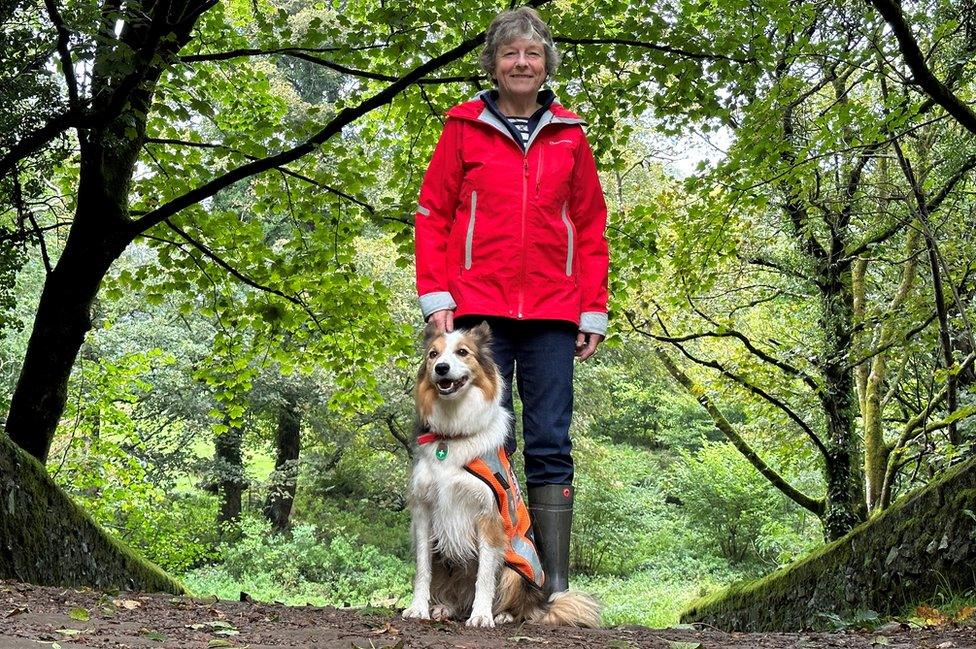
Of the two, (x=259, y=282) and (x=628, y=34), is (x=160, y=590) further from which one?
(x=628, y=34)

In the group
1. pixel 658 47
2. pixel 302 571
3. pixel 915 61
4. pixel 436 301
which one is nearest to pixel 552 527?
pixel 436 301

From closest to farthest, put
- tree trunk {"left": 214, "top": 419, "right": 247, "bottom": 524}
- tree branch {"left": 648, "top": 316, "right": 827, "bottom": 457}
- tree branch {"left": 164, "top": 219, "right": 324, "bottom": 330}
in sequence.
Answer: tree branch {"left": 164, "top": 219, "right": 324, "bottom": 330}
tree branch {"left": 648, "top": 316, "right": 827, "bottom": 457}
tree trunk {"left": 214, "top": 419, "right": 247, "bottom": 524}

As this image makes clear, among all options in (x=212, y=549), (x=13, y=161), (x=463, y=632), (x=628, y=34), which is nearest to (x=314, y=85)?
(x=212, y=549)

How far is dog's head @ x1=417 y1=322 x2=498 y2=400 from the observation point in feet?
11.6

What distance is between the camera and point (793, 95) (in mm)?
7359

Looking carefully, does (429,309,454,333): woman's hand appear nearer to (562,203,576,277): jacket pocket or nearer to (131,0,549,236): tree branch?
(562,203,576,277): jacket pocket

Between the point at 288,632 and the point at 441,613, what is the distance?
646 mm

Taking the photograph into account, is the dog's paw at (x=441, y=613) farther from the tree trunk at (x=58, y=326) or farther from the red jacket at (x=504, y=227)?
the tree trunk at (x=58, y=326)

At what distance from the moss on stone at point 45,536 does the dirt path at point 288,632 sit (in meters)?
0.77

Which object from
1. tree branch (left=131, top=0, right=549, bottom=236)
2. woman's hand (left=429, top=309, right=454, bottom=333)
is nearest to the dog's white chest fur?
woman's hand (left=429, top=309, right=454, bottom=333)

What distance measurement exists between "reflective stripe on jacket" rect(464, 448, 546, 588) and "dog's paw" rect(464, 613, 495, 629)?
0.23 metres

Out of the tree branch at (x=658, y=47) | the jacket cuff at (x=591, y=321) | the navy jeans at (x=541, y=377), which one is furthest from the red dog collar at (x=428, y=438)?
the tree branch at (x=658, y=47)

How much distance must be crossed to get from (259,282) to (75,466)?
5528mm

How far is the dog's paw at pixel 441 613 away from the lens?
3666 mm
